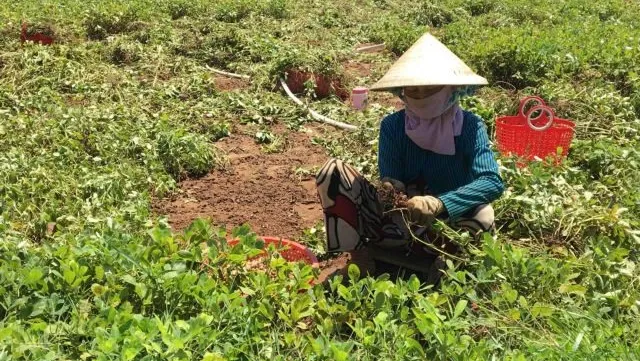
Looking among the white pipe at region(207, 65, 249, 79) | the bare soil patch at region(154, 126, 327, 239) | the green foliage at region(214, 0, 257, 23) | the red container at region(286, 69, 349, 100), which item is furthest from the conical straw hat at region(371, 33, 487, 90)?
the green foliage at region(214, 0, 257, 23)

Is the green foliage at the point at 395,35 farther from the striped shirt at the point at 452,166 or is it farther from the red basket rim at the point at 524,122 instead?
the striped shirt at the point at 452,166

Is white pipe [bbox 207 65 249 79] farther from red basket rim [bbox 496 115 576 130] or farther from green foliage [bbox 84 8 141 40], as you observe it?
red basket rim [bbox 496 115 576 130]

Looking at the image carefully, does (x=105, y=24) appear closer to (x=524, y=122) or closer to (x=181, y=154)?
(x=181, y=154)

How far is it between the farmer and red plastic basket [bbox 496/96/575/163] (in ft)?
4.17

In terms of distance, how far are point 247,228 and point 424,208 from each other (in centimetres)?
86

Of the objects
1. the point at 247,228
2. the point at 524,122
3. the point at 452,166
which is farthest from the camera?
A: the point at 524,122

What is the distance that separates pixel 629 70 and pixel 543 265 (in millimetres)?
4300

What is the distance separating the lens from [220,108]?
6418mm

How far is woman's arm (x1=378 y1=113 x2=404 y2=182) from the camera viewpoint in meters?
3.31

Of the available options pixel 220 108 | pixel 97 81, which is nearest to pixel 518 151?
pixel 220 108

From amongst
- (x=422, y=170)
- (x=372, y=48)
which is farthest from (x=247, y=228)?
(x=372, y=48)

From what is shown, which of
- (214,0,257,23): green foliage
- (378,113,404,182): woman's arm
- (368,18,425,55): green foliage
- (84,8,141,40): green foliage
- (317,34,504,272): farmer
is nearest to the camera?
(317,34,504,272): farmer

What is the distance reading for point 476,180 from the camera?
3055 mm

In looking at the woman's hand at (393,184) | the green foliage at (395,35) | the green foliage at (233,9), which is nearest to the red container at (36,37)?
the green foliage at (233,9)
